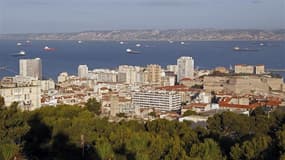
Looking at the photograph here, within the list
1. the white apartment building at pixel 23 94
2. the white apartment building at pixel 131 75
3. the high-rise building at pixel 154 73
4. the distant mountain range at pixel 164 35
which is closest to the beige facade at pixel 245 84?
the high-rise building at pixel 154 73

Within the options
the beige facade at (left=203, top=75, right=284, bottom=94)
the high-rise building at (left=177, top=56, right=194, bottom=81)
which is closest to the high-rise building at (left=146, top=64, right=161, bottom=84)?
the beige facade at (left=203, top=75, right=284, bottom=94)

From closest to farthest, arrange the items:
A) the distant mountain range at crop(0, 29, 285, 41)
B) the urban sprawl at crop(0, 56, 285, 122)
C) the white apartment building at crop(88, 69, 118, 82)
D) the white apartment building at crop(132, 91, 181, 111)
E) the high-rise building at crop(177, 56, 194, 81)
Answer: the urban sprawl at crop(0, 56, 285, 122) → the white apartment building at crop(132, 91, 181, 111) → the white apartment building at crop(88, 69, 118, 82) → the high-rise building at crop(177, 56, 194, 81) → the distant mountain range at crop(0, 29, 285, 41)

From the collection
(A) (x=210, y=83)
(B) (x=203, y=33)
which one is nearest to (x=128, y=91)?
(A) (x=210, y=83)

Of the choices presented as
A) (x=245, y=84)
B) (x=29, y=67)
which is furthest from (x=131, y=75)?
(x=245, y=84)

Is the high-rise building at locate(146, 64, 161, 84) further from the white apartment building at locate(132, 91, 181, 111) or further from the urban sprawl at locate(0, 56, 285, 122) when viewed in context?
the white apartment building at locate(132, 91, 181, 111)

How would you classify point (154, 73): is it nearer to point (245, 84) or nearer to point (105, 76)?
point (105, 76)

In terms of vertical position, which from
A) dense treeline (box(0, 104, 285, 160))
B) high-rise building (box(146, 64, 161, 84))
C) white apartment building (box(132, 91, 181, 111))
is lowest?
white apartment building (box(132, 91, 181, 111))
